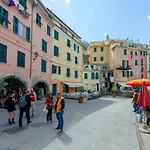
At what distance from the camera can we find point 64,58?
32938 millimetres

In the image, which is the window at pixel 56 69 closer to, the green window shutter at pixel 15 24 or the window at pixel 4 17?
the green window shutter at pixel 15 24

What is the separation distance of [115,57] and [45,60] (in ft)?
105

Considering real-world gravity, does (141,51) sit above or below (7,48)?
above

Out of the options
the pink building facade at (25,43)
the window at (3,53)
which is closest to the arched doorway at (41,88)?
the pink building facade at (25,43)

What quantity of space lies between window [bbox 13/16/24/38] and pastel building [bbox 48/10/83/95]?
→ 905cm

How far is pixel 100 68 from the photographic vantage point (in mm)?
56125

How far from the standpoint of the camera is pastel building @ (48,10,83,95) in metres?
30.0

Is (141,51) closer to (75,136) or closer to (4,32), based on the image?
(4,32)

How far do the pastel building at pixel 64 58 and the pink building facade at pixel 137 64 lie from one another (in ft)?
68.2

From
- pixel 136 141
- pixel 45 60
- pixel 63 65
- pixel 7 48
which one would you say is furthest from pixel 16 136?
pixel 63 65

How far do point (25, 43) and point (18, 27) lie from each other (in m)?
1.99

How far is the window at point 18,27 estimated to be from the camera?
19.0 metres

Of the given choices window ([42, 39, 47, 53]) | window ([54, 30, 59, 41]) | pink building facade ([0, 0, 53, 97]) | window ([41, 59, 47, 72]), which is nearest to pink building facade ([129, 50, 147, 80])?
window ([54, 30, 59, 41])

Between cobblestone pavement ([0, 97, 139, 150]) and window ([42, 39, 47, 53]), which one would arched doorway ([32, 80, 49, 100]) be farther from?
cobblestone pavement ([0, 97, 139, 150])
